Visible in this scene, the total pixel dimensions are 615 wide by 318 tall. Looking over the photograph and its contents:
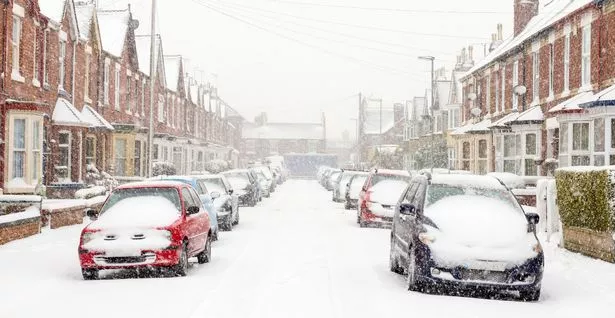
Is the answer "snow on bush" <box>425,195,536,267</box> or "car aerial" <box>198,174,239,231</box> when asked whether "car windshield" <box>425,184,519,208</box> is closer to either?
"snow on bush" <box>425,195,536,267</box>

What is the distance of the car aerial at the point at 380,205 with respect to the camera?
73.9ft

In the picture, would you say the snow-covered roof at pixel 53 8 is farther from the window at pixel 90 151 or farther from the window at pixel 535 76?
the window at pixel 535 76

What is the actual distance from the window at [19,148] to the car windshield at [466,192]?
16454mm

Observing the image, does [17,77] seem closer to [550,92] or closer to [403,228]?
[403,228]

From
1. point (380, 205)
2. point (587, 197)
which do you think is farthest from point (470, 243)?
point (380, 205)

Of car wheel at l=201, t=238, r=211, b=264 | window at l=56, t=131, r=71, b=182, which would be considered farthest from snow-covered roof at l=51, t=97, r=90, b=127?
car wheel at l=201, t=238, r=211, b=264

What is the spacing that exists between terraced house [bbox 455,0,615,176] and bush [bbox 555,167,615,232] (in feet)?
19.0

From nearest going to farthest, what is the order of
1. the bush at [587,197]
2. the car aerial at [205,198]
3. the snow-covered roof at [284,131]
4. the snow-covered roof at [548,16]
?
1. the bush at [587,197]
2. the car aerial at [205,198]
3. the snow-covered roof at [548,16]
4. the snow-covered roof at [284,131]

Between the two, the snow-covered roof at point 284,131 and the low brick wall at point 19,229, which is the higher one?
the snow-covered roof at point 284,131

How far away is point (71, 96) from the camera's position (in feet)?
104

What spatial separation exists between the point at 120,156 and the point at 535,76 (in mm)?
18792

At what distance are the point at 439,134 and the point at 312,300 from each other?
182 ft

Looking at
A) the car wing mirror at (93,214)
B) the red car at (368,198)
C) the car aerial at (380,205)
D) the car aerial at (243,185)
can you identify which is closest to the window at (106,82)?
the car aerial at (243,185)

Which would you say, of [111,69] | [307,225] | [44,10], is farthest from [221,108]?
[307,225]
